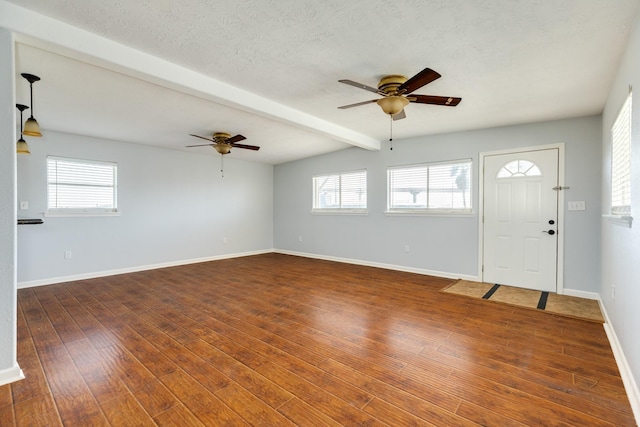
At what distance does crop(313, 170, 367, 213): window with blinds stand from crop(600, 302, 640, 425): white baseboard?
4.20 metres

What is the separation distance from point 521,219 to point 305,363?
157 inches

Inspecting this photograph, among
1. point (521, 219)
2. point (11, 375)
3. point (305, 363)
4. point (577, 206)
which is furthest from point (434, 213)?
point (11, 375)

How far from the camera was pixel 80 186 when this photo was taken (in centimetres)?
521

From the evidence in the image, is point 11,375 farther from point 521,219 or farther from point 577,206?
point 577,206

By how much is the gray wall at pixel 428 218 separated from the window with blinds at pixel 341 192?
0.17m

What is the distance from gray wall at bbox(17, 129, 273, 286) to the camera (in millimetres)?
4746

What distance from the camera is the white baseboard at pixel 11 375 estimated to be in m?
2.05

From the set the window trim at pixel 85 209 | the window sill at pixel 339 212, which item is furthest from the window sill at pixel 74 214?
the window sill at pixel 339 212

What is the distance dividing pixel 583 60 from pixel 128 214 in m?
6.86

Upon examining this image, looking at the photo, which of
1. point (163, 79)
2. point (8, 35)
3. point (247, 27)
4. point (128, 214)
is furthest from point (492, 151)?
point (128, 214)

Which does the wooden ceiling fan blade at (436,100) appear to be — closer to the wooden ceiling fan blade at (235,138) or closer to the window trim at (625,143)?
the window trim at (625,143)

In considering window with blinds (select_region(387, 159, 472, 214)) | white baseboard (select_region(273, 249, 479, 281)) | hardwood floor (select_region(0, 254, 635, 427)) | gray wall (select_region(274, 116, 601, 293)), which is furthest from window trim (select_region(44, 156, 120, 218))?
window with blinds (select_region(387, 159, 472, 214))

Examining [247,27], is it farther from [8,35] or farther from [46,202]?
[46,202]

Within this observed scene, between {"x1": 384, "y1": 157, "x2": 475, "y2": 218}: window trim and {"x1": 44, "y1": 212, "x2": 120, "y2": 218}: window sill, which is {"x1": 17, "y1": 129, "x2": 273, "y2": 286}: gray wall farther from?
{"x1": 384, "y1": 157, "x2": 475, "y2": 218}: window trim
